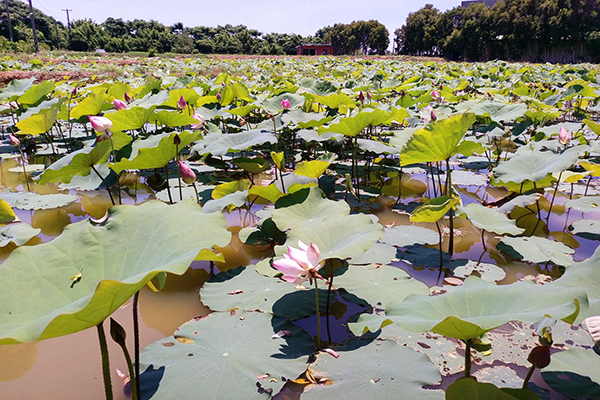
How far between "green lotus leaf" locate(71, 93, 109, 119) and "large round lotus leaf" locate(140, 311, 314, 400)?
105 inches

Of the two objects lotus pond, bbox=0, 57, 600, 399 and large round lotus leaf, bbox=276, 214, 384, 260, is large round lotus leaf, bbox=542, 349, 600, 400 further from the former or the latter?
large round lotus leaf, bbox=276, 214, 384, 260

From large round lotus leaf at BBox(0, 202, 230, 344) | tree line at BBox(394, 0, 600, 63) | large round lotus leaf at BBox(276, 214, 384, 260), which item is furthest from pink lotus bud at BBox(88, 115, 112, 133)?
tree line at BBox(394, 0, 600, 63)

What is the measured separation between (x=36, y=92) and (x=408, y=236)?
4231 mm

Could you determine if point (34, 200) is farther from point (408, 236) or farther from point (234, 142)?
point (408, 236)

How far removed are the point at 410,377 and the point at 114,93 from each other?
4649mm

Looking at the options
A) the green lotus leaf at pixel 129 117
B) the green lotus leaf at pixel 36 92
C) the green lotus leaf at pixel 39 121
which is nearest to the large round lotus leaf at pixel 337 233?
the green lotus leaf at pixel 129 117

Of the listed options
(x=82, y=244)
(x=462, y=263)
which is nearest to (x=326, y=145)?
(x=462, y=263)

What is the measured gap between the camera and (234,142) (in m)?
2.91

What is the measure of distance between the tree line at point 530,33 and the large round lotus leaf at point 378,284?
2777cm

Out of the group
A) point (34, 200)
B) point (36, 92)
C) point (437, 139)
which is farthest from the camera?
point (36, 92)

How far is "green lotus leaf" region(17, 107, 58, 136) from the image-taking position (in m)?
2.87

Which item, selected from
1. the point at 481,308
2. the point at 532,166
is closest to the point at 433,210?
the point at 481,308

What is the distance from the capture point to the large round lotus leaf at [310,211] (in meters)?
1.79

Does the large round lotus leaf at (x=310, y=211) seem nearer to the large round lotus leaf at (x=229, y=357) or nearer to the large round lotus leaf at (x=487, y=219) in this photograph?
the large round lotus leaf at (x=229, y=357)
